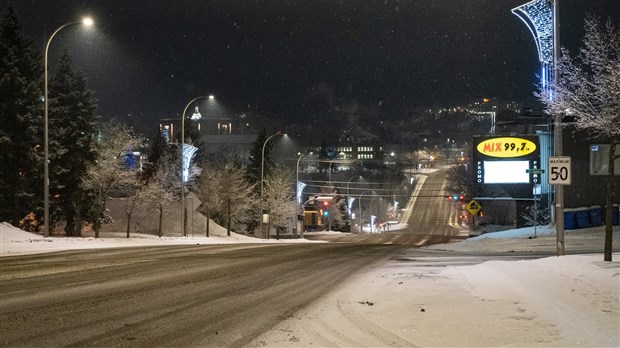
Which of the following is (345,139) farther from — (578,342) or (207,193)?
(578,342)

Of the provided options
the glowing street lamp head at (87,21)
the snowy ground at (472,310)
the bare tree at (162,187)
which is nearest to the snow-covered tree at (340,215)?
the bare tree at (162,187)

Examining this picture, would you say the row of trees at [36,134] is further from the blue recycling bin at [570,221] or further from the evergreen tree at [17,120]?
the blue recycling bin at [570,221]

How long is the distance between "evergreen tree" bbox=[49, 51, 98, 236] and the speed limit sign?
3390 centimetres

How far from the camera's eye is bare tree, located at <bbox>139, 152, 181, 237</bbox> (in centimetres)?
4765

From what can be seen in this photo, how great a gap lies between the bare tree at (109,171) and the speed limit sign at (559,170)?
30573 mm

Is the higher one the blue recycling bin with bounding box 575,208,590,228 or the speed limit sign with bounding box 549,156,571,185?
the speed limit sign with bounding box 549,156,571,185

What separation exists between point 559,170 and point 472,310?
850 centimetres

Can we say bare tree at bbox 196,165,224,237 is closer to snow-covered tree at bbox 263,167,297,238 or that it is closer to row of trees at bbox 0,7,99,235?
snow-covered tree at bbox 263,167,297,238

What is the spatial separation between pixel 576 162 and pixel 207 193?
3436 centimetres

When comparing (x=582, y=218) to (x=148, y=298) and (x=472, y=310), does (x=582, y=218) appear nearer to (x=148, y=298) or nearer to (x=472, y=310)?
(x=472, y=310)

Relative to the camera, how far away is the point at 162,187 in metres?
52.8

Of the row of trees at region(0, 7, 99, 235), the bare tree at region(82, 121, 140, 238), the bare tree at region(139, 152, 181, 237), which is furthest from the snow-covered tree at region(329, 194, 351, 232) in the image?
the bare tree at region(82, 121, 140, 238)

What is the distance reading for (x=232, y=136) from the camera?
156 metres

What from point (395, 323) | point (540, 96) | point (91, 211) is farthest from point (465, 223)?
point (395, 323)
